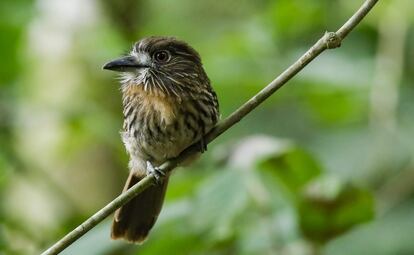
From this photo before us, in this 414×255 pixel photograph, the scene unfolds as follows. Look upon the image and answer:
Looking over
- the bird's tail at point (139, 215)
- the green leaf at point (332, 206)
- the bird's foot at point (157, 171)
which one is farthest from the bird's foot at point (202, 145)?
the green leaf at point (332, 206)

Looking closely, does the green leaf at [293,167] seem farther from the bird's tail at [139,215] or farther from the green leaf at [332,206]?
the bird's tail at [139,215]

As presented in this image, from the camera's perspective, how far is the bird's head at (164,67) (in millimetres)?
3568

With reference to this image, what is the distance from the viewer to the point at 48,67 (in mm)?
5891

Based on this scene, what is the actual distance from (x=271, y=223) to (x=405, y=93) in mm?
1945

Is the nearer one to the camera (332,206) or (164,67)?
(332,206)

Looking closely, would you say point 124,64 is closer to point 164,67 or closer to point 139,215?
point 164,67

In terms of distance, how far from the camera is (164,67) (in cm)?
367

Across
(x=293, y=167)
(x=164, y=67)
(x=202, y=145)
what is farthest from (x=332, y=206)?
(x=164, y=67)

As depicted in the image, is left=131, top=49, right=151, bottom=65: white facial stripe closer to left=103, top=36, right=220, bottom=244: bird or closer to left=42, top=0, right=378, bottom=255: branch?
left=103, top=36, right=220, bottom=244: bird

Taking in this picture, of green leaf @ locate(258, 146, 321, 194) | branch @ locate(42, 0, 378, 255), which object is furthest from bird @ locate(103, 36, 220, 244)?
branch @ locate(42, 0, 378, 255)

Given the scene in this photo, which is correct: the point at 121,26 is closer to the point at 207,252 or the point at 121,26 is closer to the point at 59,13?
the point at 59,13

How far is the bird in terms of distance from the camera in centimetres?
346

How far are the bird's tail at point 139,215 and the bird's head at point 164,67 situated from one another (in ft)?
1.11

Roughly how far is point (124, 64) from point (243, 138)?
0.86 meters
